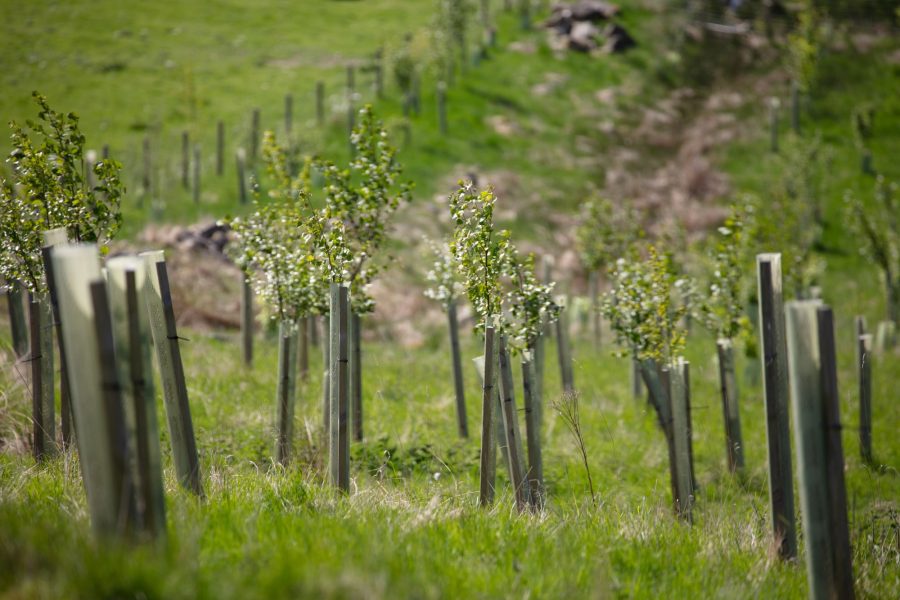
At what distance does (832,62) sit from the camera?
175 ft

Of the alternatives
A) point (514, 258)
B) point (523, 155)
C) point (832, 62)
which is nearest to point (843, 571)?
point (514, 258)

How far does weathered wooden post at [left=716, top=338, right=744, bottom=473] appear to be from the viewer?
1050cm

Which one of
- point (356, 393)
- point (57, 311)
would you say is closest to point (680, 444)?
point (356, 393)

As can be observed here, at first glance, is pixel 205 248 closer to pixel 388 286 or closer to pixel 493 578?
pixel 388 286

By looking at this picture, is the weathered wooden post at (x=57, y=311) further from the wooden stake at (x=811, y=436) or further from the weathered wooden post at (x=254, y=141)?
the weathered wooden post at (x=254, y=141)

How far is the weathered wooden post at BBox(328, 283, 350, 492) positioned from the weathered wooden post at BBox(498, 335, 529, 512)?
60.4 inches

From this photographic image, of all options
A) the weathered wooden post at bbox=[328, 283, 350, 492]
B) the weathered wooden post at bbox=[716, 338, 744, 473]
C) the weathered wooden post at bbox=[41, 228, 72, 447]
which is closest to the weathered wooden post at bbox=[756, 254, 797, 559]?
the weathered wooden post at bbox=[328, 283, 350, 492]

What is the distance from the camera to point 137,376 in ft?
14.2

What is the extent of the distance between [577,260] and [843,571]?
102 ft

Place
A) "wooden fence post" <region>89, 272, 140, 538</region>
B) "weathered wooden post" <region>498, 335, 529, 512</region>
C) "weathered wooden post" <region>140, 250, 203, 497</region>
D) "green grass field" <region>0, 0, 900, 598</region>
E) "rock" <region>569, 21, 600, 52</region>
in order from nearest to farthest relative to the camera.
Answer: "wooden fence post" <region>89, 272, 140, 538</region> < "green grass field" <region>0, 0, 900, 598</region> < "weathered wooden post" <region>140, 250, 203, 497</region> < "weathered wooden post" <region>498, 335, 529, 512</region> < "rock" <region>569, 21, 600, 52</region>

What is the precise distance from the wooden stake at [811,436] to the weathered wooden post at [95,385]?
426cm

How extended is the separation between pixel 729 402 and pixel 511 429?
5.24m

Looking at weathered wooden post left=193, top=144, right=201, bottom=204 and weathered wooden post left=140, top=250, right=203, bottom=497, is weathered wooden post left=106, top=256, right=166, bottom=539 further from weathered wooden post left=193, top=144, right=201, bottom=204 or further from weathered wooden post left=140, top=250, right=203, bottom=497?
weathered wooden post left=193, top=144, right=201, bottom=204

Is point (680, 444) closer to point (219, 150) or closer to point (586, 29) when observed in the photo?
point (219, 150)
